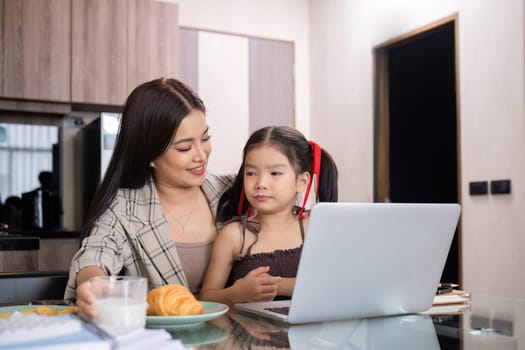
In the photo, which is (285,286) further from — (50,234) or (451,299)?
(50,234)

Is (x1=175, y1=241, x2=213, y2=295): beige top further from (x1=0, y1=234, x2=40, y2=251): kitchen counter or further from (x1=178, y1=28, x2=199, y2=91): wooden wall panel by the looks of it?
(x1=178, y1=28, x2=199, y2=91): wooden wall panel

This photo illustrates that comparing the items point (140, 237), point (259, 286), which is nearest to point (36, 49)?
point (140, 237)

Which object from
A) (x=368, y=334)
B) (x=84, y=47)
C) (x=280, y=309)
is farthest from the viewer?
(x=84, y=47)

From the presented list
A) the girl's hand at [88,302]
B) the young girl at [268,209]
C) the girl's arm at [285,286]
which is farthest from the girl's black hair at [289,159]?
the girl's hand at [88,302]

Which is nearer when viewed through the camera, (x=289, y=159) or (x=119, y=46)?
(x=289, y=159)

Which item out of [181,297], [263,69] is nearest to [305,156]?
[181,297]

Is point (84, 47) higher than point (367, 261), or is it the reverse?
point (84, 47)

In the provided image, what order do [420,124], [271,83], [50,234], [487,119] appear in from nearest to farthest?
[487,119] → [50,234] → [420,124] → [271,83]

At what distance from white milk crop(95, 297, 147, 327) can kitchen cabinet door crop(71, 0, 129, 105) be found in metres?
3.09

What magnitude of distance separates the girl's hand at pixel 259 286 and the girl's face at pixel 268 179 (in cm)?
42

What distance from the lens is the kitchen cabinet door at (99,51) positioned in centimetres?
380

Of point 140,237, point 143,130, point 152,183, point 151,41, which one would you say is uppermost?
point 151,41

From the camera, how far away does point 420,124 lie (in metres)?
4.56

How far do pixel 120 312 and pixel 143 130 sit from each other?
2.80ft
